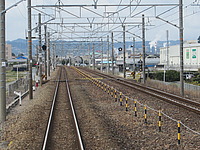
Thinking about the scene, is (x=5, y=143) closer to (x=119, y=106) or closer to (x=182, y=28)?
(x=119, y=106)

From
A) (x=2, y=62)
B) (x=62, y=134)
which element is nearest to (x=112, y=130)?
(x=62, y=134)

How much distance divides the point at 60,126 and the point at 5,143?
2675 millimetres

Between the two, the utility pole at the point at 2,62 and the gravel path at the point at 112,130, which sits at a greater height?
the utility pole at the point at 2,62

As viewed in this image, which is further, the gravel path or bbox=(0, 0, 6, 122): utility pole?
bbox=(0, 0, 6, 122): utility pole

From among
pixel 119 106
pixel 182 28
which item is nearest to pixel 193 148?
pixel 119 106

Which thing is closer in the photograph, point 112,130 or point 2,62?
point 112,130

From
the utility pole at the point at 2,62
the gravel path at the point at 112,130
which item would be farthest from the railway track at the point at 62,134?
the utility pole at the point at 2,62

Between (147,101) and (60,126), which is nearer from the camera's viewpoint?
(60,126)

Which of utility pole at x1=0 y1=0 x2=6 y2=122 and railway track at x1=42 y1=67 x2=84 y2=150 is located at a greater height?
utility pole at x1=0 y1=0 x2=6 y2=122

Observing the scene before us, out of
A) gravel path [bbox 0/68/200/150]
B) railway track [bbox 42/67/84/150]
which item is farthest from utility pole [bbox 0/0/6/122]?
railway track [bbox 42/67/84/150]

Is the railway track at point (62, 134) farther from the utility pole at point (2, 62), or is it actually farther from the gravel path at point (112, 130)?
the utility pole at point (2, 62)

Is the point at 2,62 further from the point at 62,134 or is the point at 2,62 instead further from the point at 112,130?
the point at 112,130

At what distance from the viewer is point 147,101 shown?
1836 cm

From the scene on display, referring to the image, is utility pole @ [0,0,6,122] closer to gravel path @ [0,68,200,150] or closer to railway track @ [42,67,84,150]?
gravel path @ [0,68,200,150]
